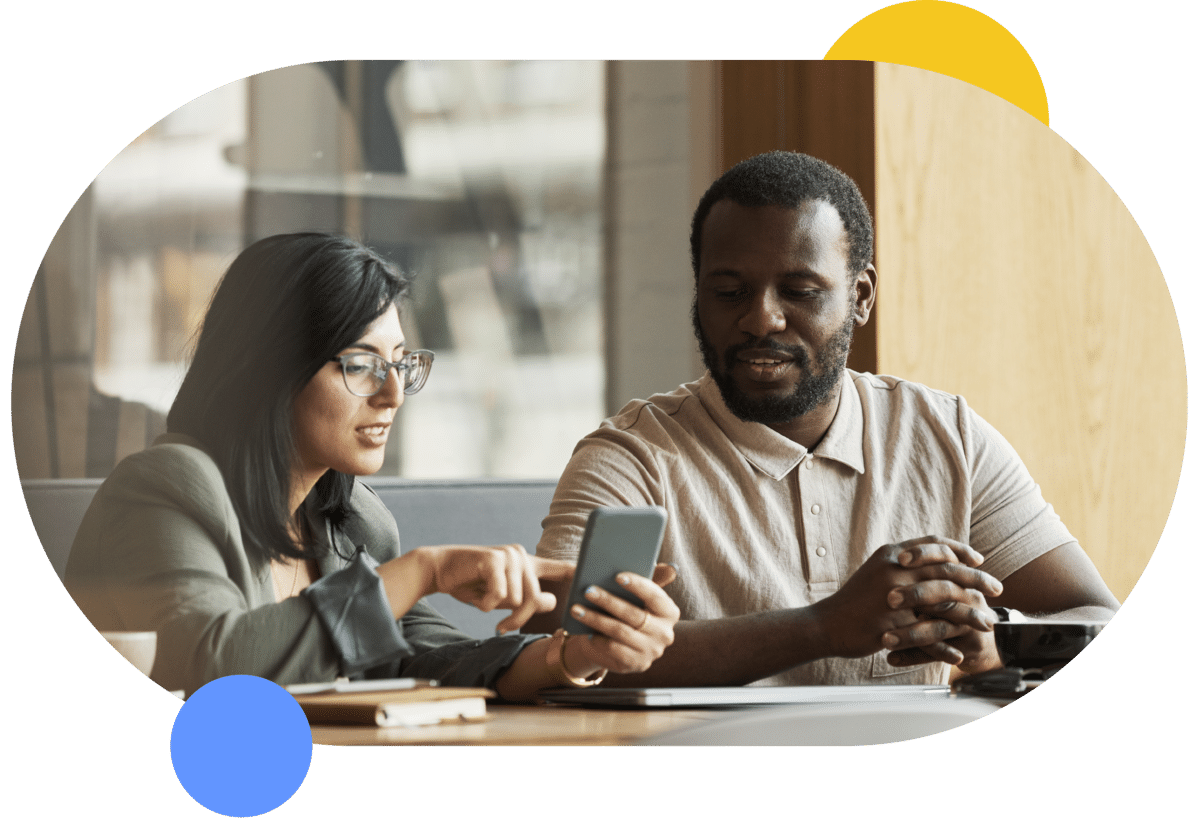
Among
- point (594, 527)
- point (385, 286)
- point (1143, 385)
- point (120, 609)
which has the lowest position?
point (120, 609)

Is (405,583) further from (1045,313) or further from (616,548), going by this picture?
(1045,313)

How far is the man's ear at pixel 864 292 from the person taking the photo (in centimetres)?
214

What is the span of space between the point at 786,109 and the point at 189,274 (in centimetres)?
87

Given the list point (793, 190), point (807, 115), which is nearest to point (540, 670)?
point (793, 190)

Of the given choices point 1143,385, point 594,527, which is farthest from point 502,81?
point 1143,385

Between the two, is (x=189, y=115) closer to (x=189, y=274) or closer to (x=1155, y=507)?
(x=189, y=274)

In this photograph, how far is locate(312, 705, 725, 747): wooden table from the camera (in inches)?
80.6

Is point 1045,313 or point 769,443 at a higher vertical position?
point 1045,313

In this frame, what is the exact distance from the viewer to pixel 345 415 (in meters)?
2.12

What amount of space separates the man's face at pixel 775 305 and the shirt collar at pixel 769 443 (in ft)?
0.05

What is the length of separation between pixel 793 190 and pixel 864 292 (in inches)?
6.9

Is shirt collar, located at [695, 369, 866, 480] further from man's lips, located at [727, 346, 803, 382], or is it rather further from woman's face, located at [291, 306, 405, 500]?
woman's face, located at [291, 306, 405, 500]

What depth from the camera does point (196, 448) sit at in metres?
2.12
